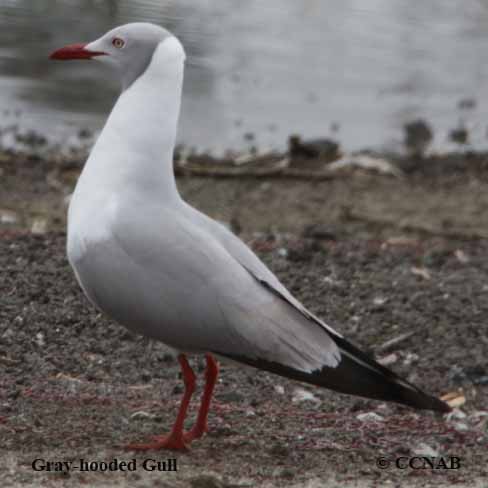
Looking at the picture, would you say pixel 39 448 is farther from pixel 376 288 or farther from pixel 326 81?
pixel 326 81

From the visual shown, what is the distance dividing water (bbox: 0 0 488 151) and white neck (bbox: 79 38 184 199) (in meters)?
4.64

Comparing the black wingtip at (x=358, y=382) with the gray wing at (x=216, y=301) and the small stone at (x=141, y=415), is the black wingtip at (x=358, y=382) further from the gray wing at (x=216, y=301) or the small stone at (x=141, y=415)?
the small stone at (x=141, y=415)

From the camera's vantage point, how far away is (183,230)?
4.25 metres

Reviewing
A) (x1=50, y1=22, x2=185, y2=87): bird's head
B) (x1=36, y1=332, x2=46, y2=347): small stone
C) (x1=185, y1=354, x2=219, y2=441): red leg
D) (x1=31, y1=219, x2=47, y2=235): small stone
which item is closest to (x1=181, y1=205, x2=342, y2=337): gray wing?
(x1=185, y1=354, x2=219, y2=441): red leg

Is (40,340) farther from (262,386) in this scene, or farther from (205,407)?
(205,407)

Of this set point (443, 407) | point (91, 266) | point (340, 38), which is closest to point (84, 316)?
point (91, 266)

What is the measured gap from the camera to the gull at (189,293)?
4199 mm

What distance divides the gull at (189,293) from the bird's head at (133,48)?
15.5 inches

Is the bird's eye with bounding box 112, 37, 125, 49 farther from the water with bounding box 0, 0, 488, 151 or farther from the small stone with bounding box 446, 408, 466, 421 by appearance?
the water with bounding box 0, 0, 488, 151

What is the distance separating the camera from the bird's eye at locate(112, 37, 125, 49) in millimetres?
4629

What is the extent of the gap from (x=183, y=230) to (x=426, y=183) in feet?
17.0

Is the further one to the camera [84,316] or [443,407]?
[84,316]

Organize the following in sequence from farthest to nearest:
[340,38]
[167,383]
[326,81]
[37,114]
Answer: [340,38], [326,81], [37,114], [167,383]

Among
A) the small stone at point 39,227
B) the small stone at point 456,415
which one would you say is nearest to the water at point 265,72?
the small stone at point 39,227
